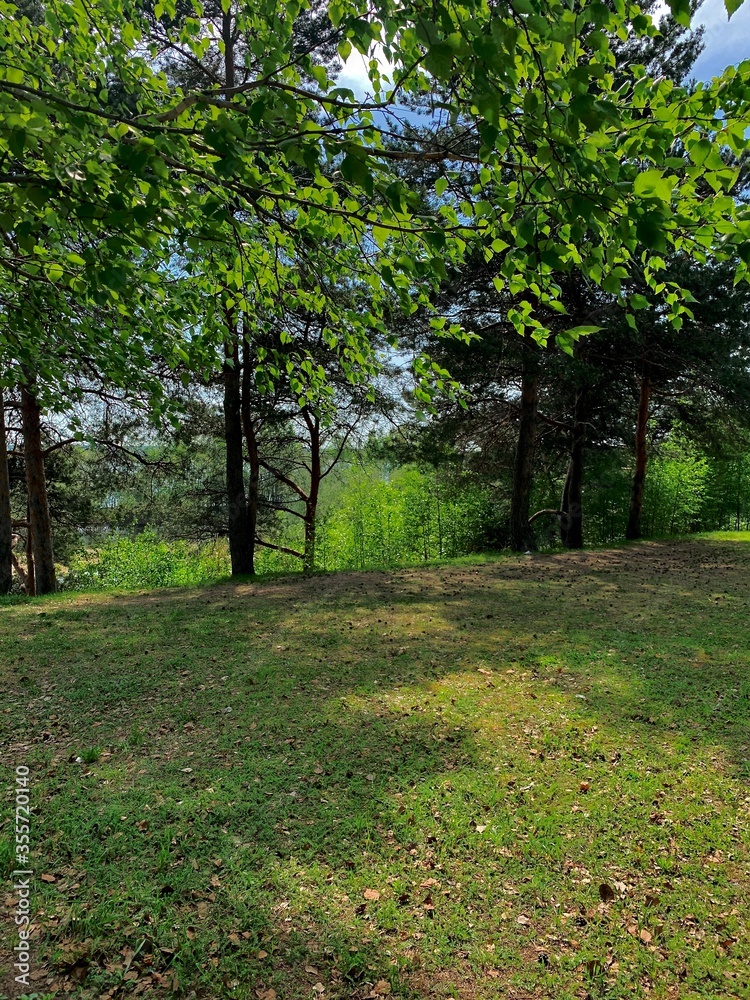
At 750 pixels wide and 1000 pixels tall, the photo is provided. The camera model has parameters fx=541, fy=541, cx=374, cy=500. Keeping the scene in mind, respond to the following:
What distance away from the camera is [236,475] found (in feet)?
32.0

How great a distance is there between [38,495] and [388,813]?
9613 mm

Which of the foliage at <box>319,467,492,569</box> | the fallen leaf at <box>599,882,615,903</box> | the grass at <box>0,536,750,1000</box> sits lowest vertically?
the fallen leaf at <box>599,882,615,903</box>

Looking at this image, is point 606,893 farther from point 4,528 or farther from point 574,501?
point 574,501

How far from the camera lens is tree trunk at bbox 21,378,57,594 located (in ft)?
31.5

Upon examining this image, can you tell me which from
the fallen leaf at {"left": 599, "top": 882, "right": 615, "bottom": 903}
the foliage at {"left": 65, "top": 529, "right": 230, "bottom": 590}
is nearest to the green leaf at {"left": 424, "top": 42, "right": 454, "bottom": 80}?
the fallen leaf at {"left": 599, "top": 882, "right": 615, "bottom": 903}

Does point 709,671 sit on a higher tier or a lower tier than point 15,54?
lower

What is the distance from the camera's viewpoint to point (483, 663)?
4613 millimetres

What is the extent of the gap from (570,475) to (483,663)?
9586 mm

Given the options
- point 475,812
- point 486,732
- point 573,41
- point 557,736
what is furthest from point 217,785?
point 573,41

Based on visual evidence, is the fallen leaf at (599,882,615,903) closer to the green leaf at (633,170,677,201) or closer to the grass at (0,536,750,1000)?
the grass at (0,536,750,1000)

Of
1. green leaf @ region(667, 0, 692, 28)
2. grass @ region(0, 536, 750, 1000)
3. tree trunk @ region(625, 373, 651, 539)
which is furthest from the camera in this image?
tree trunk @ region(625, 373, 651, 539)

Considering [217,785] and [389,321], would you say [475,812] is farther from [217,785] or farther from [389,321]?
[389,321]

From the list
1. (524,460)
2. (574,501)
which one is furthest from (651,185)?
(574,501)

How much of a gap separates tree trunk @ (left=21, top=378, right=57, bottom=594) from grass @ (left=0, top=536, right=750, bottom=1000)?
5.43m
